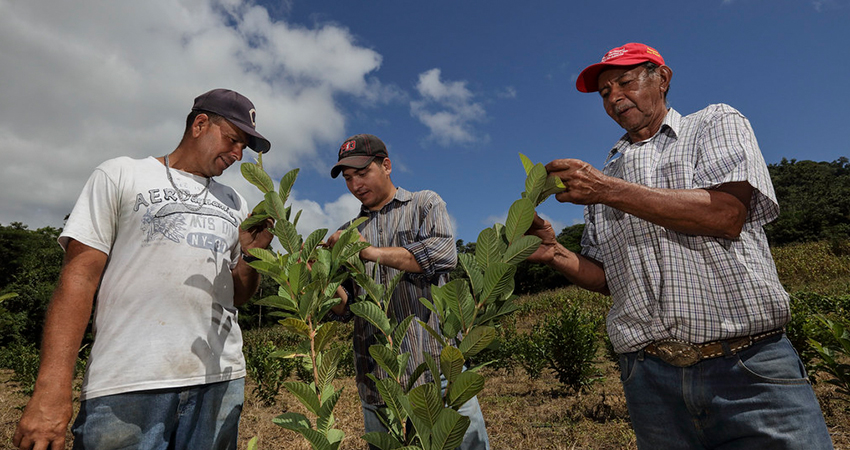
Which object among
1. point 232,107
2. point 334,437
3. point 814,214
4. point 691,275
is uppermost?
point 814,214

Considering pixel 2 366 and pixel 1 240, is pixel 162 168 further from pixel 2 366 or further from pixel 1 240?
pixel 1 240

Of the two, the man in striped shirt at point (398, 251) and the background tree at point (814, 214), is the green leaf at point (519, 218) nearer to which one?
the man in striped shirt at point (398, 251)

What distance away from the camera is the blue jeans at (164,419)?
53.6 inches

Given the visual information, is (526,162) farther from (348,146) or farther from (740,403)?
(348,146)

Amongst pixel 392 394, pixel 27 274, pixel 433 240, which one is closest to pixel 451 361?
pixel 392 394

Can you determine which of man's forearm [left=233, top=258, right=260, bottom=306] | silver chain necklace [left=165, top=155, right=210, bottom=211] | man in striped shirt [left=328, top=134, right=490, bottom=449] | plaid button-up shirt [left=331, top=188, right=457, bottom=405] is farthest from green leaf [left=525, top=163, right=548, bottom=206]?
silver chain necklace [left=165, top=155, right=210, bottom=211]

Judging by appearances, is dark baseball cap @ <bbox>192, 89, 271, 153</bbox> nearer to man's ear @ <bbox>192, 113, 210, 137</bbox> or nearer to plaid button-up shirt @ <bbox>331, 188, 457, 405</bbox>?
man's ear @ <bbox>192, 113, 210, 137</bbox>

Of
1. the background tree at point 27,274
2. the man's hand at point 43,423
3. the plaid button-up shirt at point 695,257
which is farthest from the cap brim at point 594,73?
the background tree at point 27,274

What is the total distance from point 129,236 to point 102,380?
0.51m

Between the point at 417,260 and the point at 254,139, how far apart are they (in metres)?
0.91

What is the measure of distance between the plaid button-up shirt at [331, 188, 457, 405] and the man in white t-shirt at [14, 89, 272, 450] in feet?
1.77

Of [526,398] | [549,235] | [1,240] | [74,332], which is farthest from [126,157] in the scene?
[1,240]

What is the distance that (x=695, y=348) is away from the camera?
1316mm

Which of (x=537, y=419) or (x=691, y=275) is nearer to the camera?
(x=691, y=275)
